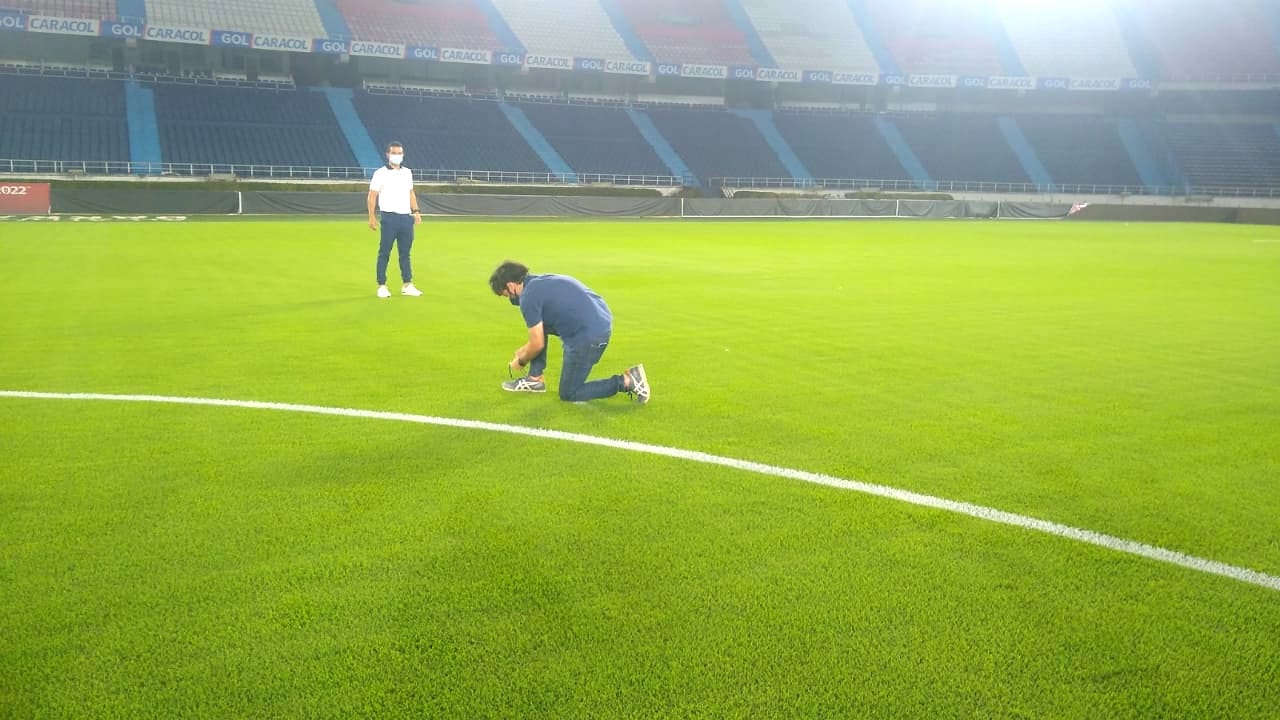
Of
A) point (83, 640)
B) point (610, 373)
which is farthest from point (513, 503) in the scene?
point (610, 373)

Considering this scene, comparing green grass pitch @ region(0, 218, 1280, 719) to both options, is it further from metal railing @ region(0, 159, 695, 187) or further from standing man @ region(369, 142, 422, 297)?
metal railing @ region(0, 159, 695, 187)

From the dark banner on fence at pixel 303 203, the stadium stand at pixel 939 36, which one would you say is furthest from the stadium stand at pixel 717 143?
the dark banner on fence at pixel 303 203

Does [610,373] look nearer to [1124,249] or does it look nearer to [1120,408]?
[1120,408]

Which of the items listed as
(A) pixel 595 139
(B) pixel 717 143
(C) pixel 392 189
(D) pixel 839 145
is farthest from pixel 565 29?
(C) pixel 392 189

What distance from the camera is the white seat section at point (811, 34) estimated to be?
6506 cm

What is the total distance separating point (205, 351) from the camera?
8828 millimetres

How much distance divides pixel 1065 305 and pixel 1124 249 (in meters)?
14.7

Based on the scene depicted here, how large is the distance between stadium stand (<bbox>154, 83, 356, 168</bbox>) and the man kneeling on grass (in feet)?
150

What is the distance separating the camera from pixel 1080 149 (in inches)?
2544

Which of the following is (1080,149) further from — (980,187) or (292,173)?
(292,173)

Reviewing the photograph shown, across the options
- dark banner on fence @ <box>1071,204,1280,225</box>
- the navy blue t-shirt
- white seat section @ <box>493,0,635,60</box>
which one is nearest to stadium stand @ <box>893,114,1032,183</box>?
dark banner on fence @ <box>1071,204,1280,225</box>

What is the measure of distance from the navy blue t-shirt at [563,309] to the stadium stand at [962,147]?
58.7 meters

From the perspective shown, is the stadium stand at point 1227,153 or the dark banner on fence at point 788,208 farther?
the stadium stand at point 1227,153

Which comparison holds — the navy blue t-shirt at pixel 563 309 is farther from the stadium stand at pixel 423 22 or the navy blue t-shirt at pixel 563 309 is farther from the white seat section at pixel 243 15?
the stadium stand at pixel 423 22
